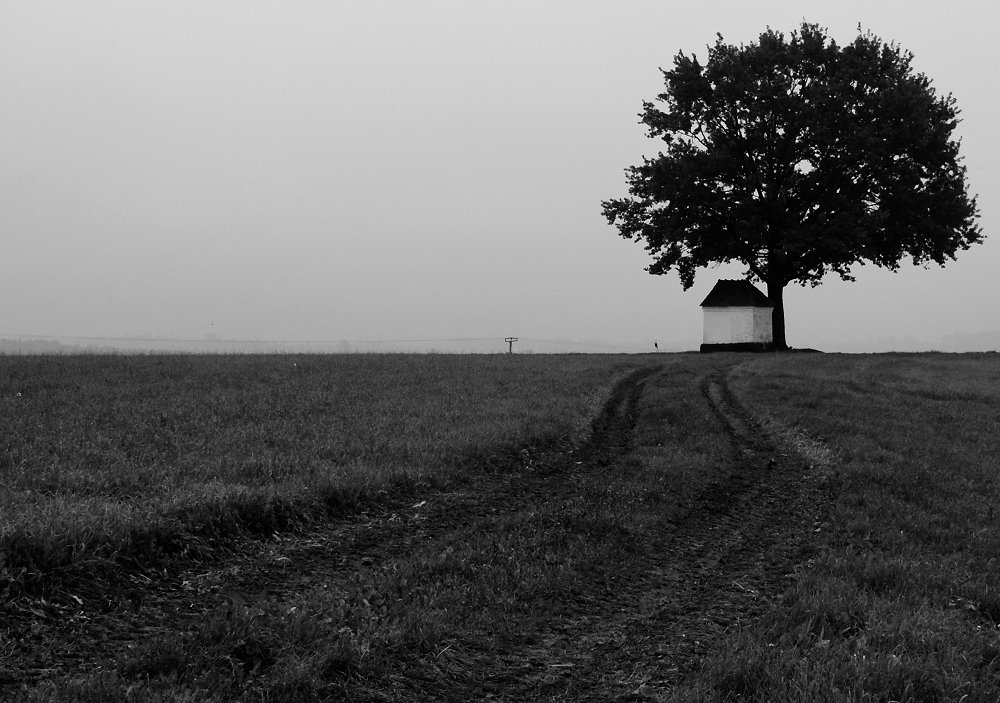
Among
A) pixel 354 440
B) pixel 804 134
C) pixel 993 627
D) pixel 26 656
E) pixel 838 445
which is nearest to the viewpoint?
pixel 26 656

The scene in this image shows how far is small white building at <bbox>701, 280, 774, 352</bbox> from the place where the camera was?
2154 inches

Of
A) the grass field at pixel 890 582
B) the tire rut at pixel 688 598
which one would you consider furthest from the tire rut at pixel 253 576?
the grass field at pixel 890 582

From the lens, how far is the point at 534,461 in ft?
50.6

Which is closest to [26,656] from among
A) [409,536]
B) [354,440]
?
[409,536]

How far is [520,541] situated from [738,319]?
4937 centimetres

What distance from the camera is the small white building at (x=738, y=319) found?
54719 mm

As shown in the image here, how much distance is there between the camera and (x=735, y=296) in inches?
2191

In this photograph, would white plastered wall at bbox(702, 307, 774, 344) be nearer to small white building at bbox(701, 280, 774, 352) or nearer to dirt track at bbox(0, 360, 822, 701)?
small white building at bbox(701, 280, 774, 352)

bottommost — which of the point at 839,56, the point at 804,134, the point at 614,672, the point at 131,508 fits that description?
the point at 614,672

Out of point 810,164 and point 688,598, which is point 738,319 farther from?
point 688,598

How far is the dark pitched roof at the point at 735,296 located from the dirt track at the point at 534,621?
1717 inches

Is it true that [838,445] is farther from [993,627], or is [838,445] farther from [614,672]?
[614,672]

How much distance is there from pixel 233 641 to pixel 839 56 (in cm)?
5897

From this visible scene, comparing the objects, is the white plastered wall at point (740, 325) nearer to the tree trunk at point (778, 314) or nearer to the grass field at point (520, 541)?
the tree trunk at point (778, 314)
